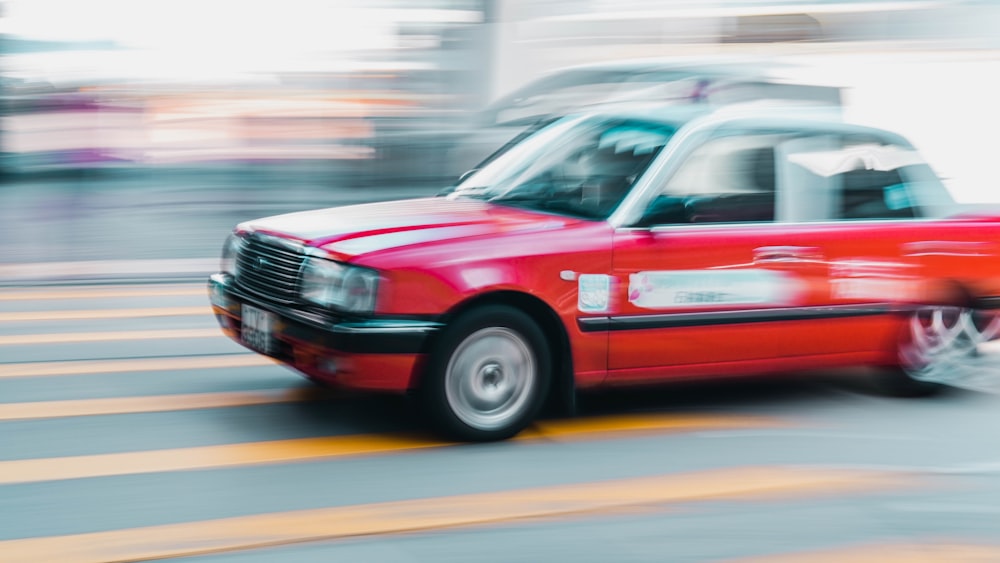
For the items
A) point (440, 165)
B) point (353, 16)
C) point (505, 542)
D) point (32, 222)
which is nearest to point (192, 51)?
point (353, 16)

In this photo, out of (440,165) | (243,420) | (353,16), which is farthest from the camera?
(353,16)

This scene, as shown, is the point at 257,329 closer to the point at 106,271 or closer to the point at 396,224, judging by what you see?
the point at 396,224

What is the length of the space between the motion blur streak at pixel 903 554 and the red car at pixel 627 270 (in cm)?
158

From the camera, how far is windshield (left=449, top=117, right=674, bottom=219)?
20.0 feet

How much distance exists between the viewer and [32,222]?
13469 mm

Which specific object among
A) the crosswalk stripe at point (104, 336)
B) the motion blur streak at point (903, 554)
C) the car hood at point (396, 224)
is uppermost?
the car hood at point (396, 224)

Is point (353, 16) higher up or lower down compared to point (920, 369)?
higher up

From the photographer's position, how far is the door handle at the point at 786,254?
20.2 feet

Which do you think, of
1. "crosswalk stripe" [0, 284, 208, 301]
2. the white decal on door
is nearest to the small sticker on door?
the white decal on door

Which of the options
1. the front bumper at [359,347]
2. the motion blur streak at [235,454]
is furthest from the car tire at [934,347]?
the front bumper at [359,347]

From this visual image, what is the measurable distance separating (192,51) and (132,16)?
36.3 inches

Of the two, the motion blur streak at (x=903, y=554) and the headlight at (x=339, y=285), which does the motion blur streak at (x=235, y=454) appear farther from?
the motion blur streak at (x=903, y=554)

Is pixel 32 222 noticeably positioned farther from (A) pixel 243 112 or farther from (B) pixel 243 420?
(B) pixel 243 420

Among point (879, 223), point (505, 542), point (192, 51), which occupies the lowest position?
point (505, 542)
